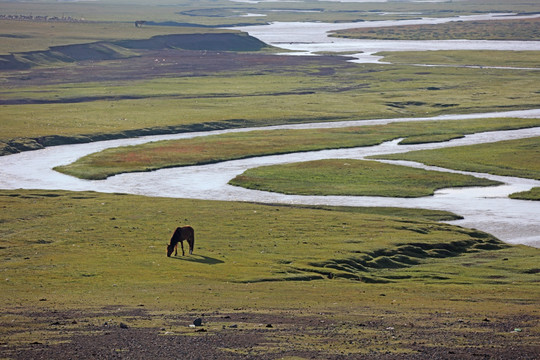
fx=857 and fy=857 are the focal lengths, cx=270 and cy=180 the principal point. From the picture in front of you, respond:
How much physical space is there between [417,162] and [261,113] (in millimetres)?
30078

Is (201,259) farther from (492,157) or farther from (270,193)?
(492,157)

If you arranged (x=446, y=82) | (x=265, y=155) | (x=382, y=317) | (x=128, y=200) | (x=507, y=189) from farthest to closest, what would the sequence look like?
(x=446, y=82) → (x=265, y=155) → (x=507, y=189) → (x=128, y=200) → (x=382, y=317)

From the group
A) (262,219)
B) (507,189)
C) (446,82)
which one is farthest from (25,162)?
(446,82)

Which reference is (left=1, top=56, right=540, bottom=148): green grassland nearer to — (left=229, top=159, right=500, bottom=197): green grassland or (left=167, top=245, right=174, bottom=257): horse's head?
(left=229, top=159, right=500, bottom=197): green grassland

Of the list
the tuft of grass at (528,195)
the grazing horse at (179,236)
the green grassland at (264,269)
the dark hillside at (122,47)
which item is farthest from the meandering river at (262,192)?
the dark hillside at (122,47)

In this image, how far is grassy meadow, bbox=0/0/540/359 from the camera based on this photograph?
20.0 meters

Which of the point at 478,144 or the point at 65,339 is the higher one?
the point at 65,339

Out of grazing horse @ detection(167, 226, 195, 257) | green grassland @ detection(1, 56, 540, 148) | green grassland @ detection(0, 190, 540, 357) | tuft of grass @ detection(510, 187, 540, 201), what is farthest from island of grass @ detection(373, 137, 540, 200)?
grazing horse @ detection(167, 226, 195, 257)

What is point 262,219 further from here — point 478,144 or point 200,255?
point 478,144

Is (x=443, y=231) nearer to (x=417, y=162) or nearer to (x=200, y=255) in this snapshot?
(x=200, y=255)

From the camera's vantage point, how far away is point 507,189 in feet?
171

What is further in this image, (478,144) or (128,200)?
(478,144)

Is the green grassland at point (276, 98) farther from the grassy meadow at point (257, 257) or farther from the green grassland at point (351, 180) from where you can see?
the green grassland at point (351, 180)

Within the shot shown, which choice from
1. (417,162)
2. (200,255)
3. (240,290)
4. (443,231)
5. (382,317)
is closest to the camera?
(382,317)
